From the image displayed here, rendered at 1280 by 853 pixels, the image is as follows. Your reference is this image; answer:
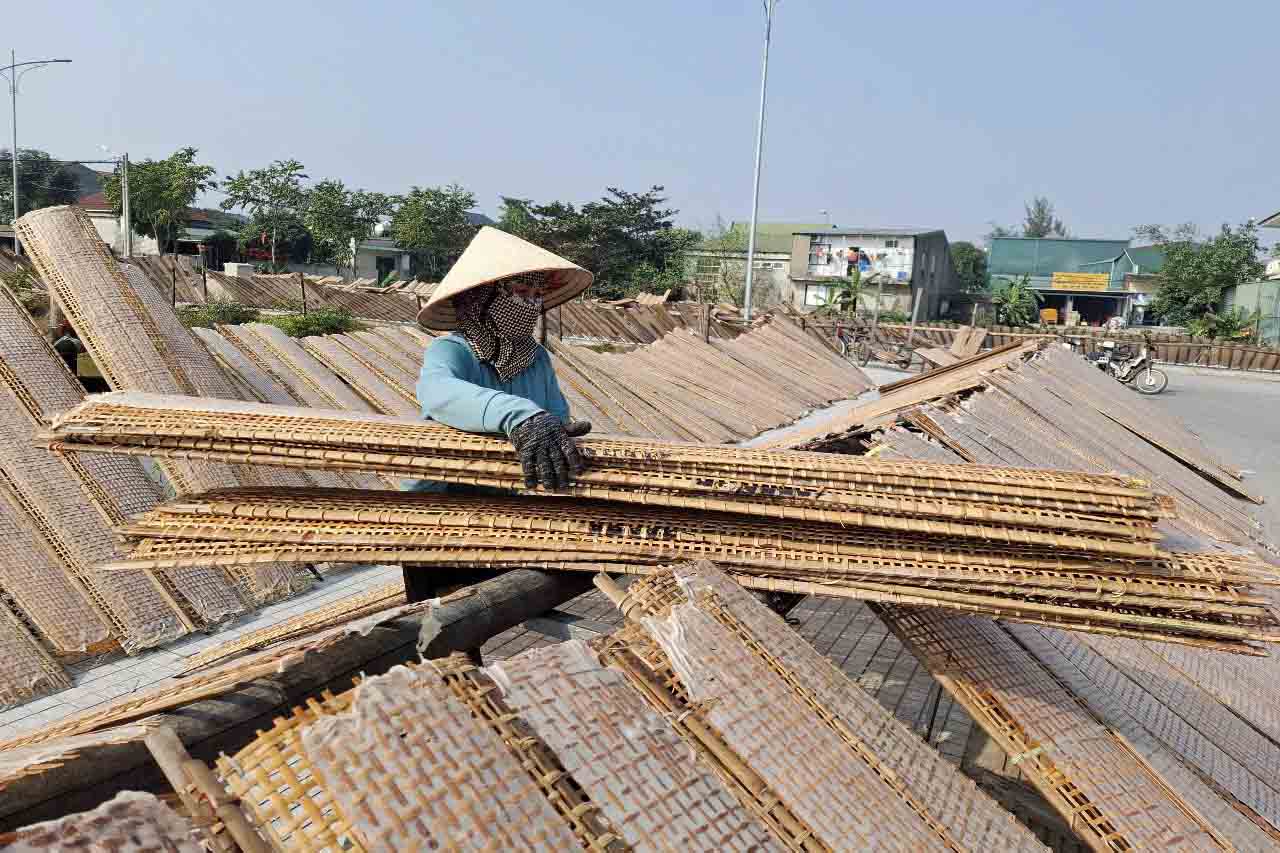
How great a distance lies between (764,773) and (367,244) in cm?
4241

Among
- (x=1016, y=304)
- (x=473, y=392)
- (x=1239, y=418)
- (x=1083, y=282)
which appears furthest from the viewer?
(x=1083, y=282)

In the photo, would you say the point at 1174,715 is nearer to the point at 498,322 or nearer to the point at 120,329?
the point at 498,322

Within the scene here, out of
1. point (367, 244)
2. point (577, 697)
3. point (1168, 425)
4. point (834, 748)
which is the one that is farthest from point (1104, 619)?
point (367, 244)

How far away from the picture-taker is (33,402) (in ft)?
13.3

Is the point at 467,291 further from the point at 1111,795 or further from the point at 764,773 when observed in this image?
the point at 1111,795

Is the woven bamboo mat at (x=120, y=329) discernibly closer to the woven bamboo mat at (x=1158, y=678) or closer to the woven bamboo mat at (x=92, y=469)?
the woven bamboo mat at (x=92, y=469)

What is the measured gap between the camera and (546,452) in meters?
1.61

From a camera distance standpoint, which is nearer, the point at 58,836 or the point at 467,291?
the point at 58,836

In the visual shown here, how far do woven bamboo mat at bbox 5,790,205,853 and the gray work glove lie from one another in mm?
859

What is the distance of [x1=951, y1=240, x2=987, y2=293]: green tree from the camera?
41.9m

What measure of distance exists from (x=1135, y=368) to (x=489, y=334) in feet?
54.4

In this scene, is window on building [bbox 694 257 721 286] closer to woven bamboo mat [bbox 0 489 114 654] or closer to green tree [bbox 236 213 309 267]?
green tree [bbox 236 213 309 267]

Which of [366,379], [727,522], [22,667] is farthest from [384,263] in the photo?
[727,522]

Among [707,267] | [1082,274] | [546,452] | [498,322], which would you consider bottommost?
[546,452]
